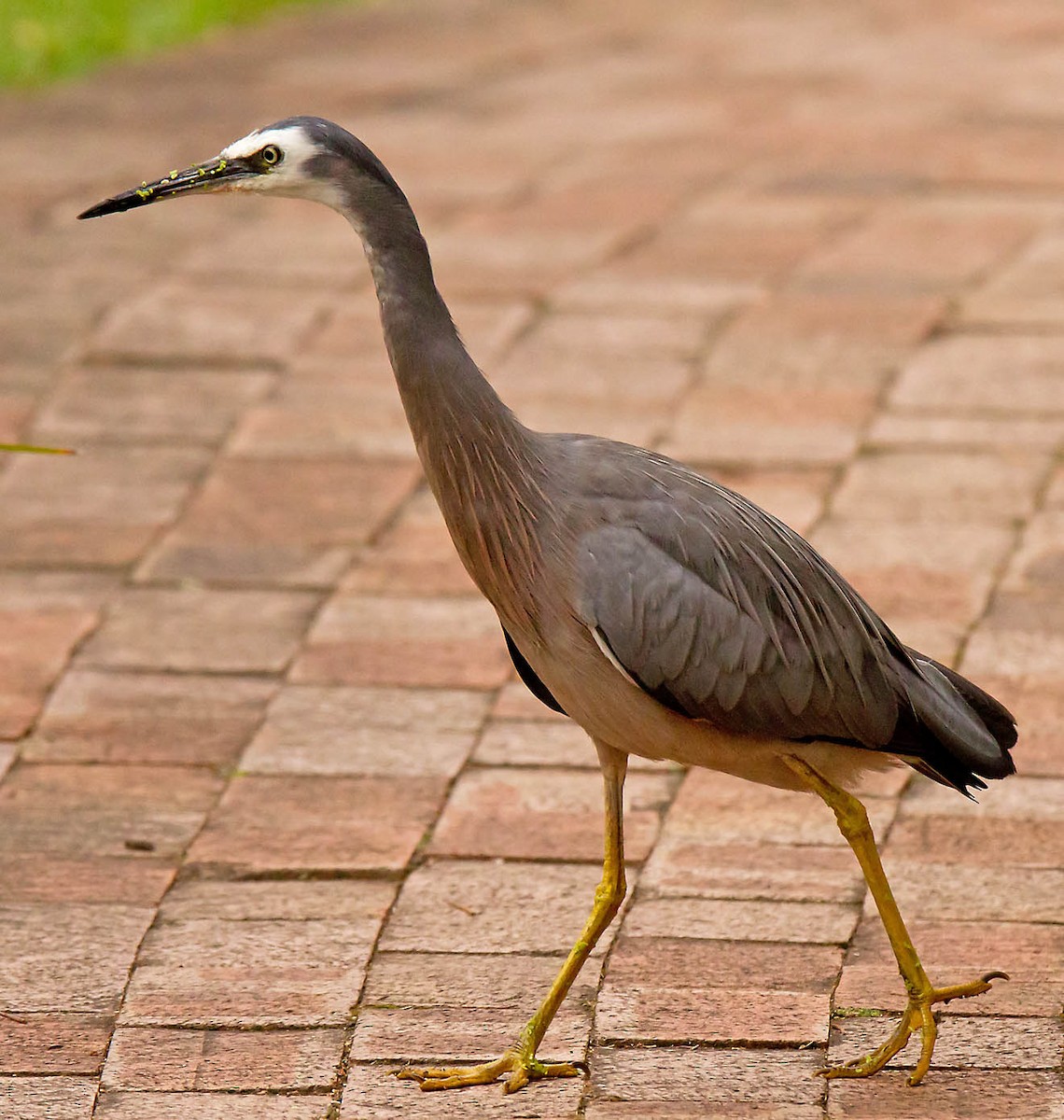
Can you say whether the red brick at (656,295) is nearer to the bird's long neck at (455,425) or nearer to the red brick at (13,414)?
the red brick at (13,414)

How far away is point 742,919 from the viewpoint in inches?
168

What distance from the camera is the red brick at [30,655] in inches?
207

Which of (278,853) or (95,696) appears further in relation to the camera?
(95,696)

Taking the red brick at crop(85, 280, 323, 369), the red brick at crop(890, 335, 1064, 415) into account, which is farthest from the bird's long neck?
the red brick at crop(85, 280, 323, 369)

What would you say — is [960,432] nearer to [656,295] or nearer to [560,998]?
[656,295]

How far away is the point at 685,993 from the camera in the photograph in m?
3.99

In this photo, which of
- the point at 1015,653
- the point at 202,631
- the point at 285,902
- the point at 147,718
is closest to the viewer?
the point at 285,902

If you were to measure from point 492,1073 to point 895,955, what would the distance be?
2.61 feet

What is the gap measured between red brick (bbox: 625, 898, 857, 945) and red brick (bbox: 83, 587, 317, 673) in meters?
1.61

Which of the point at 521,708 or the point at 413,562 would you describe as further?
the point at 413,562

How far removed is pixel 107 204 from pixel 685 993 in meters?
1.88

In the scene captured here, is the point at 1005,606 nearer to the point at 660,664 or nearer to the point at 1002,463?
the point at 1002,463

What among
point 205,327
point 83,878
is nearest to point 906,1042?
point 83,878

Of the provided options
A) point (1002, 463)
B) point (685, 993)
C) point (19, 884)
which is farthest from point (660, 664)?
point (1002, 463)
